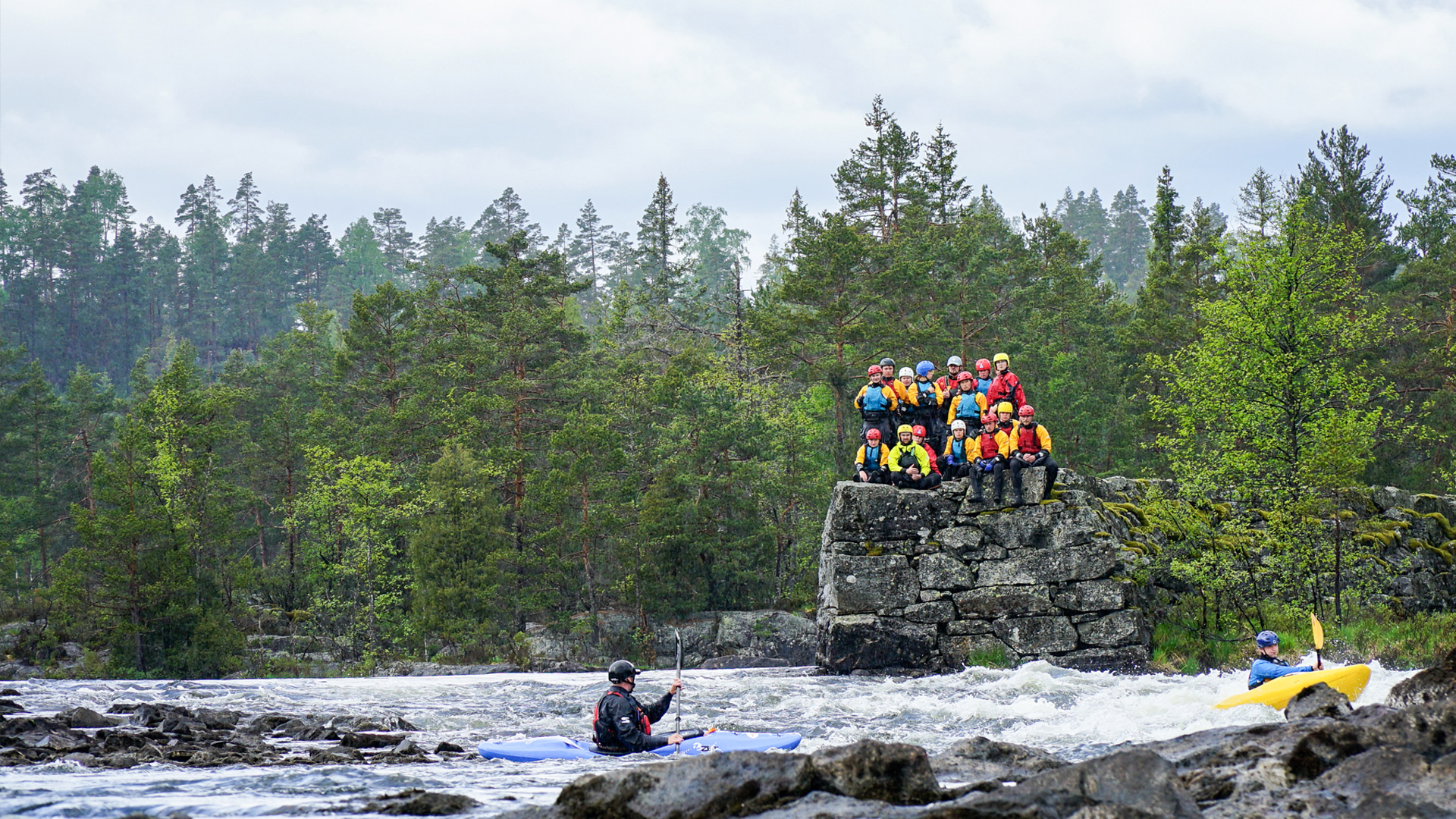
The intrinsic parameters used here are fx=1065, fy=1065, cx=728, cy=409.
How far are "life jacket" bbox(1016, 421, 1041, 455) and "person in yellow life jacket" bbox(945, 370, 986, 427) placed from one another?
1056 millimetres

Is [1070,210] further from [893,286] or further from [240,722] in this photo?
[240,722]

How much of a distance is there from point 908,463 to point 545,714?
751 cm

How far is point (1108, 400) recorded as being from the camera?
33.1 metres

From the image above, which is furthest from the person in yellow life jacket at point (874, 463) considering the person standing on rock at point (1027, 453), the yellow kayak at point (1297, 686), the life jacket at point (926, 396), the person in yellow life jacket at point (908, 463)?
the yellow kayak at point (1297, 686)

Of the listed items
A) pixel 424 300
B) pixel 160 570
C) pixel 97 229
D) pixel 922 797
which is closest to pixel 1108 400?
pixel 424 300

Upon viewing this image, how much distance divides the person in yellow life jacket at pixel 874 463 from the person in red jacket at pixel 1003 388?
6.55 feet

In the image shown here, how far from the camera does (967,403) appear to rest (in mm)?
18328

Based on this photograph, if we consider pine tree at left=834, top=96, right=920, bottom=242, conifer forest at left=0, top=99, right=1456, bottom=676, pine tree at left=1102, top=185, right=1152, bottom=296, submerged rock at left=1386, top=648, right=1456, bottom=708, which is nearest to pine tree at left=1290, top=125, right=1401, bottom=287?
conifer forest at left=0, top=99, right=1456, bottom=676

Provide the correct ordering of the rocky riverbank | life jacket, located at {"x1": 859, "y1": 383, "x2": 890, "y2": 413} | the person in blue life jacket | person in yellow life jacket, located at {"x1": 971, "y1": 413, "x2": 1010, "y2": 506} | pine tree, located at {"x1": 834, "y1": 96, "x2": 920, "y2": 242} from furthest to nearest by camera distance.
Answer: pine tree, located at {"x1": 834, "y1": 96, "x2": 920, "y2": 242}
life jacket, located at {"x1": 859, "y1": 383, "x2": 890, "y2": 413}
person in yellow life jacket, located at {"x1": 971, "y1": 413, "x2": 1010, "y2": 506}
the person in blue life jacket
the rocky riverbank

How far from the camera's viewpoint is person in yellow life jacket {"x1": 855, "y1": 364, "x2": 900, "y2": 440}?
1886 cm

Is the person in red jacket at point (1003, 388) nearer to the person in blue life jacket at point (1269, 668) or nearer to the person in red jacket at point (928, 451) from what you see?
the person in red jacket at point (928, 451)

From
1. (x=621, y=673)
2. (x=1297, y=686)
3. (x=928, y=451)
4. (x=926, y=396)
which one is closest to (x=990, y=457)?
(x=928, y=451)

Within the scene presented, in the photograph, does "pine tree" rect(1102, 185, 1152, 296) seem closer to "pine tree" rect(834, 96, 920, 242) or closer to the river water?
"pine tree" rect(834, 96, 920, 242)

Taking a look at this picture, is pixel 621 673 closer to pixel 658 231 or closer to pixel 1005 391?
pixel 1005 391
